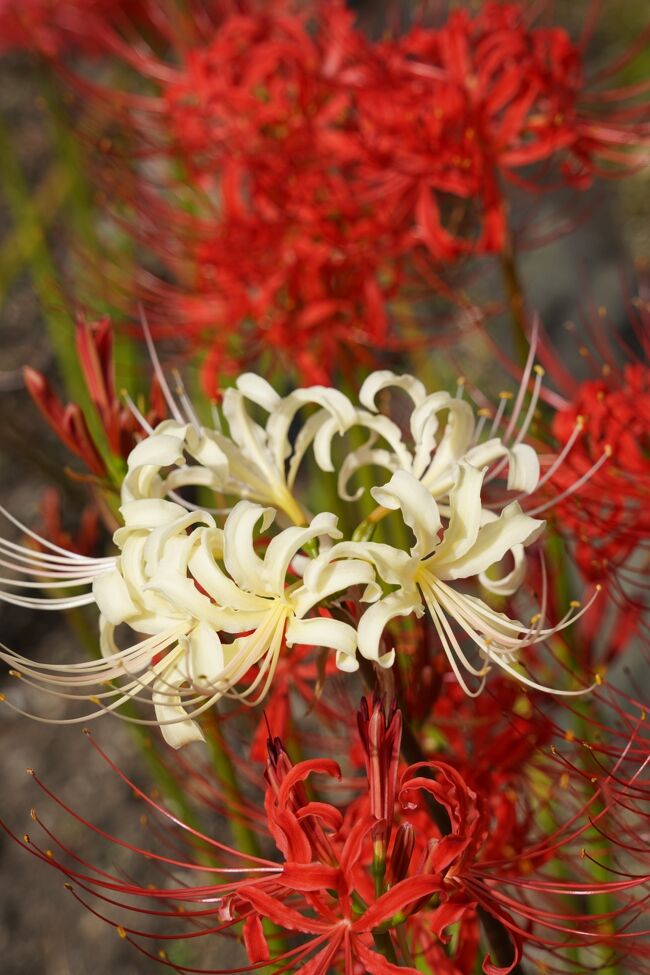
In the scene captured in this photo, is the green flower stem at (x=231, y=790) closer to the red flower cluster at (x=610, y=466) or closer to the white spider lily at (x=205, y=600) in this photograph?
the white spider lily at (x=205, y=600)

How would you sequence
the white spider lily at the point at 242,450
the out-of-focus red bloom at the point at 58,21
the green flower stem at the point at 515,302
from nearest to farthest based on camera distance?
the white spider lily at the point at 242,450
the green flower stem at the point at 515,302
the out-of-focus red bloom at the point at 58,21

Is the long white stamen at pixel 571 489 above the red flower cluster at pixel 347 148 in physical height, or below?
below

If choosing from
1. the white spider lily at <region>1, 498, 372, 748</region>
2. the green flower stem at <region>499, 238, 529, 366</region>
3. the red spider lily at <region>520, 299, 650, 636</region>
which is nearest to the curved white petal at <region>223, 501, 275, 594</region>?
the white spider lily at <region>1, 498, 372, 748</region>

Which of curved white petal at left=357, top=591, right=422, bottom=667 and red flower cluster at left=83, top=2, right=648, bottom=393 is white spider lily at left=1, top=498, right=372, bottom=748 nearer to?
curved white petal at left=357, top=591, right=422, bottom=667

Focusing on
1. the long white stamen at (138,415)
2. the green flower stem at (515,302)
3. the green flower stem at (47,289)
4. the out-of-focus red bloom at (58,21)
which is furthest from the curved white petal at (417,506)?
the out-of-focus red bloom at (58,21)

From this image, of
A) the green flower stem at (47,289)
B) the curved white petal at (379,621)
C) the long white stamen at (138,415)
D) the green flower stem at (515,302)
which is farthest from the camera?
the green flower stem at (47,289)

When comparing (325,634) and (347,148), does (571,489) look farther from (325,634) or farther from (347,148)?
(347,148)

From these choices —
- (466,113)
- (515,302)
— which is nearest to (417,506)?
(515,302)

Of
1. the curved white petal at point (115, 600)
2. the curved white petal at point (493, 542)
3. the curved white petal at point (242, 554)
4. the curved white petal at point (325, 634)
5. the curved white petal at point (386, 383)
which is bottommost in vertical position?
the curved white petal at point (115, 600)
